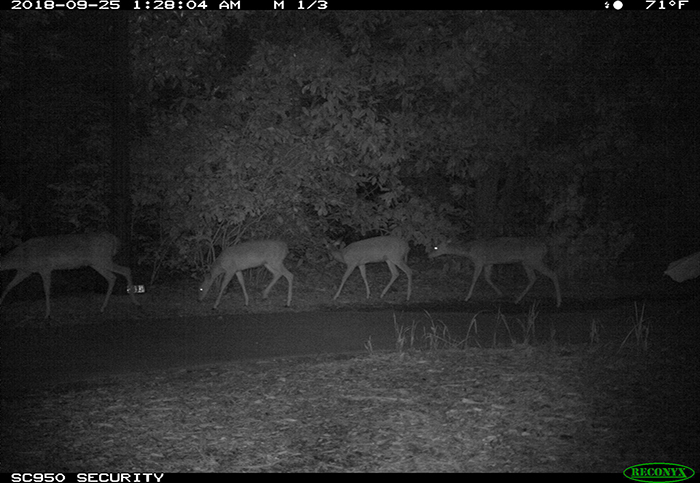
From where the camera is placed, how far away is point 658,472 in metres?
5.29

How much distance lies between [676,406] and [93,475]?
424cm

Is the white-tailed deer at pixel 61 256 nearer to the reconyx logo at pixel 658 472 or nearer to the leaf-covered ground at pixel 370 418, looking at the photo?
the leaf-covered ground at pixel 370 418

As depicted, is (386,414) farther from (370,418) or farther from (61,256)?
(61,256)

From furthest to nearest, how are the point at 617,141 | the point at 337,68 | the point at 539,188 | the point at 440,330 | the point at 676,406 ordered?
1. the point at 539,188
2. the point at 617,141
3. the point at 337,68
4. the point at 440,330
5. the point at 676,406

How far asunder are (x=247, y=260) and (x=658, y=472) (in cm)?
979

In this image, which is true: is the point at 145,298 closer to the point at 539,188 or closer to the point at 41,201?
the point at 41,201

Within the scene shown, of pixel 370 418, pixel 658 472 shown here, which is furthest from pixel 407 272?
pixel 658 472

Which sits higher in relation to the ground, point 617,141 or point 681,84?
point 681,84

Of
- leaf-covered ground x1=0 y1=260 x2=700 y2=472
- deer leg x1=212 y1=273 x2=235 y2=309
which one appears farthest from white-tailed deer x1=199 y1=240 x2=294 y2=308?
leaf-covered ground x1=0 y1=260 x2=700 y2=472

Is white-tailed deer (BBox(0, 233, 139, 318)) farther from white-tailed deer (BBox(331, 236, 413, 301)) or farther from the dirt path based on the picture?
white-tailed deer (BBox(331, 236, 413, 301))

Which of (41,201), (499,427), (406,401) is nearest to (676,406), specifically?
(499,427)

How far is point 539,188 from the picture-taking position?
17.7 metres

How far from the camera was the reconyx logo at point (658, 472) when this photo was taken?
521 centimetres

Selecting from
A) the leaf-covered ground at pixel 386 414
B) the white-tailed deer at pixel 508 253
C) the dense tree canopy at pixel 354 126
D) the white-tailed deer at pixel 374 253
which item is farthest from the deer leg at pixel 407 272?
the leaf-covered ground at pixel 386 414
